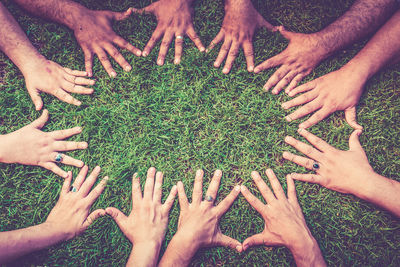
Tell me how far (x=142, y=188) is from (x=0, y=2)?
248cm

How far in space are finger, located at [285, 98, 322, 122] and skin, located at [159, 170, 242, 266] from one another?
37.7 inches

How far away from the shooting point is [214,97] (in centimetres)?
279

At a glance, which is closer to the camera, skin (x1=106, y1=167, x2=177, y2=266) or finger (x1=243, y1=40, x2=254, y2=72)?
skin (x1=106, y1=167, x2=177, y2=266)

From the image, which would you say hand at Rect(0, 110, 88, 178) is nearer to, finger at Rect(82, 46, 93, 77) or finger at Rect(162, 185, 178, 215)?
finger at Rect(82, 46, 93, 77)

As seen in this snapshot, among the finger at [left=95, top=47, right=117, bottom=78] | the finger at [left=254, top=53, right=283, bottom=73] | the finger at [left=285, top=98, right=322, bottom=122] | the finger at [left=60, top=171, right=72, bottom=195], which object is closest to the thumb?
the finger at [left=285, top=98, right=322, bottom=122]

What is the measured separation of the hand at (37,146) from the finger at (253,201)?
174cm

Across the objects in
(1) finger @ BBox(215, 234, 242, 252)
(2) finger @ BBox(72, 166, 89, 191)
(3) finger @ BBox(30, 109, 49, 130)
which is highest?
(3) finger @ BBox(30, 109, 49, 130)

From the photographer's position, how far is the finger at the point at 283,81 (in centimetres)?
271

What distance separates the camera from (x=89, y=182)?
2629 millimetres

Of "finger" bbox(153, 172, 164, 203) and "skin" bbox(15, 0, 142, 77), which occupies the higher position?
"skin" bbox(15, 0, 142, 77)

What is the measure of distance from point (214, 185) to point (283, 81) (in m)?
1.33

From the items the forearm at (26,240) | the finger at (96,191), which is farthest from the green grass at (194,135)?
the forearm at (26,240)

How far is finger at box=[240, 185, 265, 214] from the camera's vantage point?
2.59m

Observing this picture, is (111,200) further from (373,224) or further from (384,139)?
(384,139)
